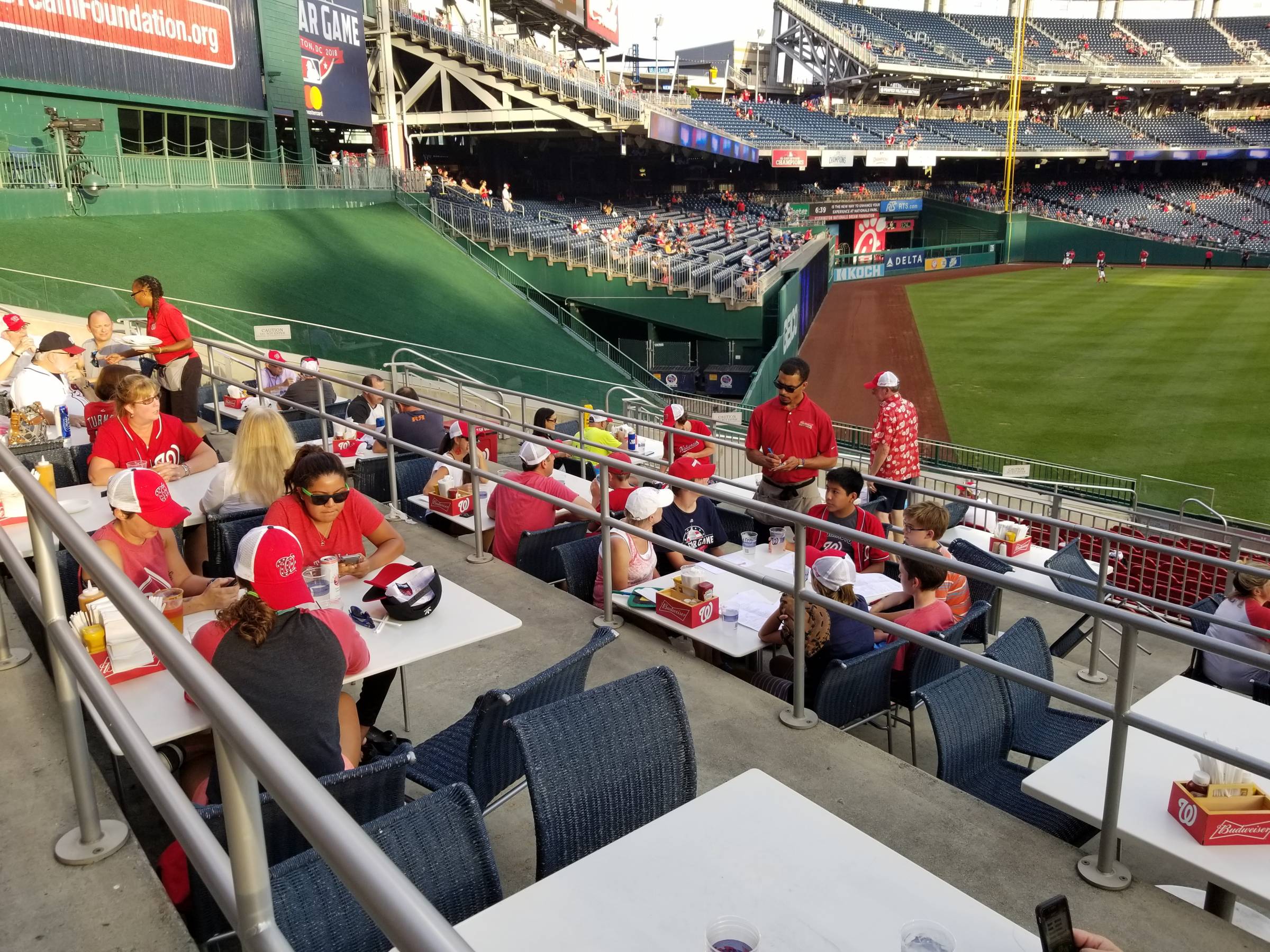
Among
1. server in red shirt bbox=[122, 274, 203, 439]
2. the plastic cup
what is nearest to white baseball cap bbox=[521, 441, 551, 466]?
server in red shirt bbox=[122, 274, 203, 439]

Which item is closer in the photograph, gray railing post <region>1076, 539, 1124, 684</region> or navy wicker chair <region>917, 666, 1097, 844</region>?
navy wicker chair <region>917, 666, 1097, 844</region>

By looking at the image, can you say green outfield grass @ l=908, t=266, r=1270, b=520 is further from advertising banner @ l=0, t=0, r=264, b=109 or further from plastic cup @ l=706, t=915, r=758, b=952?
advertising banner @ l=0, t=0, r=264, b=109

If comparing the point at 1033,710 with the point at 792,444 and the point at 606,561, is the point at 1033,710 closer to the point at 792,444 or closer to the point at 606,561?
the point at 606,561

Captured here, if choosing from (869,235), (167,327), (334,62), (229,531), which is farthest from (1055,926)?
(869,235)

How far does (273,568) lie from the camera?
316cm

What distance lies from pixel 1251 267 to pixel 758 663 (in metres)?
56.6

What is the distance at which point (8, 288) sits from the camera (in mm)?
12477

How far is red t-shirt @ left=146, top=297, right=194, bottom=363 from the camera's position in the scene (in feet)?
24.0

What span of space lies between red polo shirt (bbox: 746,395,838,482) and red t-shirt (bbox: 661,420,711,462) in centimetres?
101

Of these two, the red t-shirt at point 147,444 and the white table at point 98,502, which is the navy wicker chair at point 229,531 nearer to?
the white table at point 98,502

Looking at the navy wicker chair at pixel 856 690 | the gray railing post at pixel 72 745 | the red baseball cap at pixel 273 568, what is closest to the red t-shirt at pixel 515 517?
the navy wicker chair at pixel 856 690

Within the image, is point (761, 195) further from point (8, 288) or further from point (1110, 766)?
point (1110, 766)

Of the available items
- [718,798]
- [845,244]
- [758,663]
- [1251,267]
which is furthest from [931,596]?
[1251,267]

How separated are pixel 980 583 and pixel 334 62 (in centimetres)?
2800
